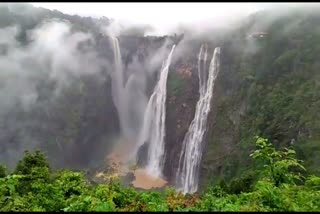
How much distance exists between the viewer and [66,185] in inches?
486

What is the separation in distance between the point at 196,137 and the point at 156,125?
894 centimetres

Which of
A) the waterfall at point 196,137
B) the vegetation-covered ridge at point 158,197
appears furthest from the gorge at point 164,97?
the vegetation-covered ridge at point 158,197

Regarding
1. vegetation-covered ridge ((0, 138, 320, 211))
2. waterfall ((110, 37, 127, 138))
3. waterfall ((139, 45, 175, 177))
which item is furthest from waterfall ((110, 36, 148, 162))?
vegetation-covered ridge ((0, 138, 320, 211))

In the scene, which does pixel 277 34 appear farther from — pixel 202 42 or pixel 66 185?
pixel 66 185

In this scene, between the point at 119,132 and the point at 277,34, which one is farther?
the point at 119,132

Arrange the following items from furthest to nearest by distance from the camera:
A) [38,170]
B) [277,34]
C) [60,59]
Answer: [60,59]
[277,34]
[38,170]

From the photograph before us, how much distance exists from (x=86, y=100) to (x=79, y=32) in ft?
51.8

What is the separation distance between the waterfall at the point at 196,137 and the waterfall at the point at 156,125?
4057 millimetres

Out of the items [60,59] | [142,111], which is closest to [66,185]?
[142,111]

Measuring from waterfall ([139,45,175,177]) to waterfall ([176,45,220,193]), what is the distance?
4.06m

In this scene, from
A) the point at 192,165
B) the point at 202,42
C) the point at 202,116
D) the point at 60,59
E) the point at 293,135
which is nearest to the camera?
the point at 293,135

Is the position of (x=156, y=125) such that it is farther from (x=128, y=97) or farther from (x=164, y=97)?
(x=128, y=97)

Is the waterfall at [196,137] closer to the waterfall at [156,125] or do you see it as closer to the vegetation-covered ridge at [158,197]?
the waterfall at [156,125]

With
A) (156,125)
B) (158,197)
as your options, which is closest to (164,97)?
(156,125)
